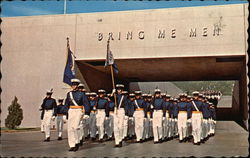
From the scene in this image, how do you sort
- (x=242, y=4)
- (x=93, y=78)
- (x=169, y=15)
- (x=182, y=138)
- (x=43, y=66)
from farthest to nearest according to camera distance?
1. (x=93, y=78)
2. (x=43, y=66)
3. (x=169, y=15)
4. (x=242, y=4)
5. (x=182, y=138)

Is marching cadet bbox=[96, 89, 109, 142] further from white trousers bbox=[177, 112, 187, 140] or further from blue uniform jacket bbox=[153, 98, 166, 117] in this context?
white trousers bbox=[177, 112, 187, 140]

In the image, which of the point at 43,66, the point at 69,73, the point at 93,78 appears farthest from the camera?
the point at 93,78

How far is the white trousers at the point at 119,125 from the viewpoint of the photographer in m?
9.19

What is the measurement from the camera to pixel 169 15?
17.2 meters

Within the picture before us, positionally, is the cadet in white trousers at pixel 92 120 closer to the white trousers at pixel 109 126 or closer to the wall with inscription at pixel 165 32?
the white trousers at pixel 109 126

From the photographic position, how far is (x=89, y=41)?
17984 millimetres

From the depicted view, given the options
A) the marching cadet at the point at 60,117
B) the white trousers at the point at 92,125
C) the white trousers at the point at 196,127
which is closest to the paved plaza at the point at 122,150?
the white trousers at the point at 196,127

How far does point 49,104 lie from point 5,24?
414 inches

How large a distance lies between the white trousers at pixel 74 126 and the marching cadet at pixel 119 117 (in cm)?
150

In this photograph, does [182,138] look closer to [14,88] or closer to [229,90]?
[14,88]

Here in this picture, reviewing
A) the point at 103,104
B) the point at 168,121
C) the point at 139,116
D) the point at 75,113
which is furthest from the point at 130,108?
the point at 168,121

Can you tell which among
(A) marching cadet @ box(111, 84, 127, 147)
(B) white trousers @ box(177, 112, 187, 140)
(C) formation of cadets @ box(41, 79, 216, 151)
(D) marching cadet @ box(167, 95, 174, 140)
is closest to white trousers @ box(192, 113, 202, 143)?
(C) formation of cadets @ box(41, 79, 216, 151)

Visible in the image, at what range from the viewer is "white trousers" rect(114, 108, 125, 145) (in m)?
9.19

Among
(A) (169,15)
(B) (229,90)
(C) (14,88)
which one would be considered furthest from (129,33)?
(B) (229,90)
